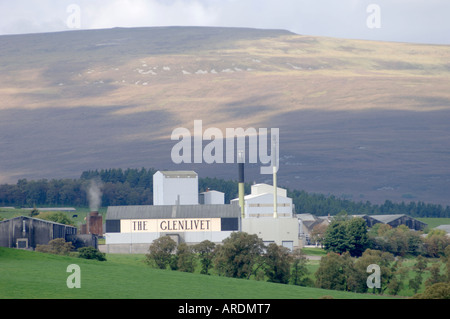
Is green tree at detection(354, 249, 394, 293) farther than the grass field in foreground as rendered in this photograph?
Yes

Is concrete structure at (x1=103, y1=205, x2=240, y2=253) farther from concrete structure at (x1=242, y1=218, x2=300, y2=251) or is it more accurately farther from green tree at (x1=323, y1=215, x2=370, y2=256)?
green tree at (x1=323, y1=215, x2=370, y2=256)

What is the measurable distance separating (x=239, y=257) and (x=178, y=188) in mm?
49749

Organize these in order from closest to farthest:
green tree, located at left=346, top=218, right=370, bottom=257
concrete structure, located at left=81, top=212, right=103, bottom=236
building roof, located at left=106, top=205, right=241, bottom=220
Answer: green tree, located at left=346, top=218, right=370, bottom=257, building roof, located at left=106, top=205, right=241, bottom=220, concrete structure, located at left=81, top=212, right=103, bottom=236

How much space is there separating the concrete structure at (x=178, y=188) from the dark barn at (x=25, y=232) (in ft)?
90.0

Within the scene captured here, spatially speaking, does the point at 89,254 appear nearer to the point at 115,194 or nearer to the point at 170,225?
the point at 170,225

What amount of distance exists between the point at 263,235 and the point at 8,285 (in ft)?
213

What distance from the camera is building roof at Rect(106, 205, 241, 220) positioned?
333 feet

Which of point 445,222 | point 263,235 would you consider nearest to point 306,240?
point 263,235

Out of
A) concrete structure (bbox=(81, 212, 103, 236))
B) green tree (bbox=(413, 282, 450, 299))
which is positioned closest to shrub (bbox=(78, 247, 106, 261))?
green tree (bbox=(413, 282, 450, 299))

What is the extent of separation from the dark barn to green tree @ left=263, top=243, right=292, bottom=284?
99.0 feet

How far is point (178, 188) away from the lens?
4414 inches

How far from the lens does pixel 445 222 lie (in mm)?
153375

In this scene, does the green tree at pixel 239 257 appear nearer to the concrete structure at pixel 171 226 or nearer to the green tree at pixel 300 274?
the green tree at pixel 300 274
